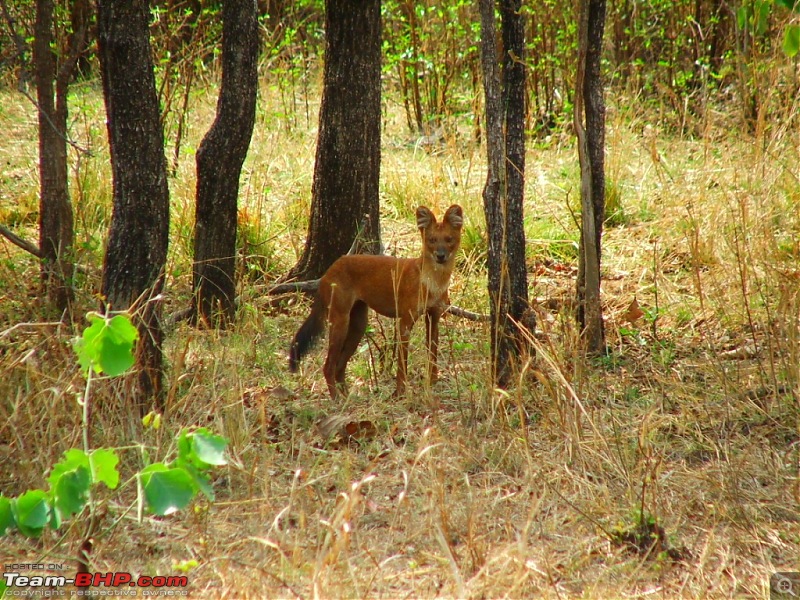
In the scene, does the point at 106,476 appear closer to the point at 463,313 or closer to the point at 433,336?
the point at 433,336

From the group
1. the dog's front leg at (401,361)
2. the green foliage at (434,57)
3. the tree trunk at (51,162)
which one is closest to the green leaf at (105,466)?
the dog's front leg at (401,361)

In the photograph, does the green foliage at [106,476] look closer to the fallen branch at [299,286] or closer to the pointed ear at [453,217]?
the pointed ear at [453,217]

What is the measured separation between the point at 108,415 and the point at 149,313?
62cm

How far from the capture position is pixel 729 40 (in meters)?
9.59

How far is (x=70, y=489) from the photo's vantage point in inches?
94.9

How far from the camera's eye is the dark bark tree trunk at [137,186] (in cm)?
442

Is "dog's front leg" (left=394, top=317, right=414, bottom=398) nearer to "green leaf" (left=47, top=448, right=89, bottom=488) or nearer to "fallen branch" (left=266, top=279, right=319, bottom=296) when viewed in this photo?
"fallen branch" (left=266, top=279, right=319, bottom=296)

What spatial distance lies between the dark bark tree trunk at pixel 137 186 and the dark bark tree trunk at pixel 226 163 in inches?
60.3

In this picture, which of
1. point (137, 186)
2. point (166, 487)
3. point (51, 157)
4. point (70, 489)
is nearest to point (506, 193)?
point (137, 186)

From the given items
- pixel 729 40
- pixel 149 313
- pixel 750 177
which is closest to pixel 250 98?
pixel 149 313

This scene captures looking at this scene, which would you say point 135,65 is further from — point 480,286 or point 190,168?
point 190,168

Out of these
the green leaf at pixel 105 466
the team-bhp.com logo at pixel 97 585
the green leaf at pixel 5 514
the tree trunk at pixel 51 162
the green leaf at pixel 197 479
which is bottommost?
the team-bhp.com logo at pixel 97 585

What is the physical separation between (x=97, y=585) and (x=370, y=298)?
2.99 meters

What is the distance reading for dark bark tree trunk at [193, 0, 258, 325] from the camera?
622 cm
